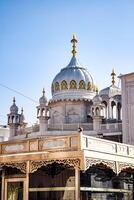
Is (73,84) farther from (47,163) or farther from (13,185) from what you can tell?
(47,163)

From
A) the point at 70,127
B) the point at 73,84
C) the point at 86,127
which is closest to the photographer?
the point at 86,127

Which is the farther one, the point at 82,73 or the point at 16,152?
the point at 82,73

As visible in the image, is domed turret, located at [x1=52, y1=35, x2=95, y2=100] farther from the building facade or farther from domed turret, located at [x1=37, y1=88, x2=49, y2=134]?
the building facade

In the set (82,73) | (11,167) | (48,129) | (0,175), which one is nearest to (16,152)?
(11,167)

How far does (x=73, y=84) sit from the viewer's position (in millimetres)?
33969

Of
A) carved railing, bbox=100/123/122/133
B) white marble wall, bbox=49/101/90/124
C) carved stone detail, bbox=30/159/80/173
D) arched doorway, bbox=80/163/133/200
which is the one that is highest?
white marble wall, bbox=49/101/90/124

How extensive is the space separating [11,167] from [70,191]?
8.49 feet

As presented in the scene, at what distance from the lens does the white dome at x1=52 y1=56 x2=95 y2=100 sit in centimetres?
3384

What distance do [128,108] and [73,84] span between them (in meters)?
9.52

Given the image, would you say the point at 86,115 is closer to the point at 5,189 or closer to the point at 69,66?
the point at 69,66

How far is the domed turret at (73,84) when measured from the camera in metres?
33.8

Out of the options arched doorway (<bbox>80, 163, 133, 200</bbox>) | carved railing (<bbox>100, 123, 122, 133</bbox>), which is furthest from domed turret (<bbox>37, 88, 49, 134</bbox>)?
arched doorway (<bbox>80, 163, 133, 200</bbox>)

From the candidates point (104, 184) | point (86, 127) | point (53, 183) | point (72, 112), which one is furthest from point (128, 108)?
point (53, 183)

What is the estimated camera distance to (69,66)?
35094 mm
